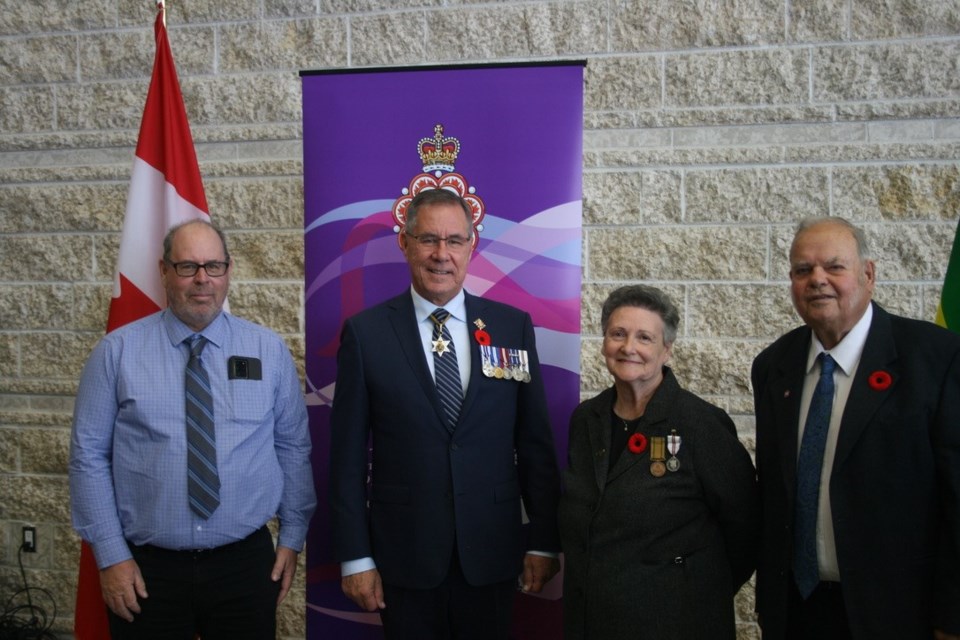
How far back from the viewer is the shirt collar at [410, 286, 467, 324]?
2135 mm

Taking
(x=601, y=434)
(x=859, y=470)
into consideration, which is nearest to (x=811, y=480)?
(x=859, y=470)

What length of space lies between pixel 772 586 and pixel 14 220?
3.00 meters

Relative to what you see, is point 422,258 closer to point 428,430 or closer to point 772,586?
point 428,430

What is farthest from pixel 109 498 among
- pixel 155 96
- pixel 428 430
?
pixel 155 96

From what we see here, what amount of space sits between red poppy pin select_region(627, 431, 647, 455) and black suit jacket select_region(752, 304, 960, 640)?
39 centimetres

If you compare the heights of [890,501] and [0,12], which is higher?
[0,12]

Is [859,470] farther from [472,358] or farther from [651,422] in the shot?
[472,358]

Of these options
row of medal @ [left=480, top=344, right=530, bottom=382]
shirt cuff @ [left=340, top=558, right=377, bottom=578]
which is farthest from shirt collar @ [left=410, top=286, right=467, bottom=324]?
shirt cuff @ [left=340, top=558, right=377, bottom=578]

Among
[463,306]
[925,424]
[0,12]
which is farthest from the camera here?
[0,12]

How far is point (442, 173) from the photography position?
8.54 ft

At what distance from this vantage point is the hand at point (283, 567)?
7.14ft

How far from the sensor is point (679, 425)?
184 centimetres

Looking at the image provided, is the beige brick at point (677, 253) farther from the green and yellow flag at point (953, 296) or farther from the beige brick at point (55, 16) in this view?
the beige brick at point (55, 16)

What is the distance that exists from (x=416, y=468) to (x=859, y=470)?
1005 mm
